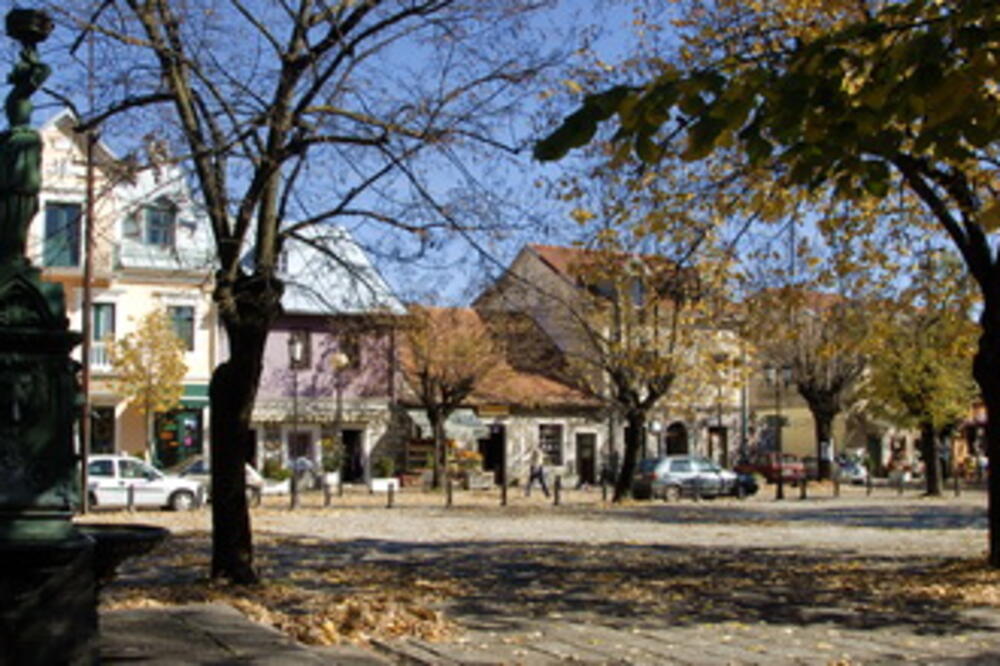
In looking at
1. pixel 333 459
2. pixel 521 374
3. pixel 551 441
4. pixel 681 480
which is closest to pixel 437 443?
pixel 333 459

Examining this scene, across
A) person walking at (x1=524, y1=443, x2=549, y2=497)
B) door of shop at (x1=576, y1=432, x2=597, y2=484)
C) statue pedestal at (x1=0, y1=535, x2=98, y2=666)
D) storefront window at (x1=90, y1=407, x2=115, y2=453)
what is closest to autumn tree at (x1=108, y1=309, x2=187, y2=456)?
storefront window at (x1=90, y1=407, x2=115, y2=453)

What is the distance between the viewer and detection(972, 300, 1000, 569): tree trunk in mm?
12398

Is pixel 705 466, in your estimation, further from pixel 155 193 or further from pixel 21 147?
pixel 21 147

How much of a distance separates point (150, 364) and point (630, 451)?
52.0 ft

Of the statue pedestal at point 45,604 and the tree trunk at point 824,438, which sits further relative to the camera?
the tree trunk at point 824,438

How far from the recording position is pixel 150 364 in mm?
36812

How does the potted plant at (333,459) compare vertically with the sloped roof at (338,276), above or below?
below

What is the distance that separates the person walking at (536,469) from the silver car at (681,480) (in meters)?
3.21

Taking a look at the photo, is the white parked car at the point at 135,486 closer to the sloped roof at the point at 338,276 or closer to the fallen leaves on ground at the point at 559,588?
the fallen leaves on ground at the point at 559,588

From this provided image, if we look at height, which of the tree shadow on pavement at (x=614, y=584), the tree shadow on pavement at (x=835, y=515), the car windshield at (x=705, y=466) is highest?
the car windshield at (x=705, y=466)

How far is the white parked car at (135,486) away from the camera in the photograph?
27531mm

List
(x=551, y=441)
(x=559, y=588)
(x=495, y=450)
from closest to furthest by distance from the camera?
1. (x=559, y=588)
2. (x=495, y=450)
3. (x=551, y=441)

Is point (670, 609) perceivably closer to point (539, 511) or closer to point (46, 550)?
point (46, 550)

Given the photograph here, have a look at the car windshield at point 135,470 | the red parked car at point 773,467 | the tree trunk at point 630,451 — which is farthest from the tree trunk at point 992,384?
the red parked car at point 773,467
